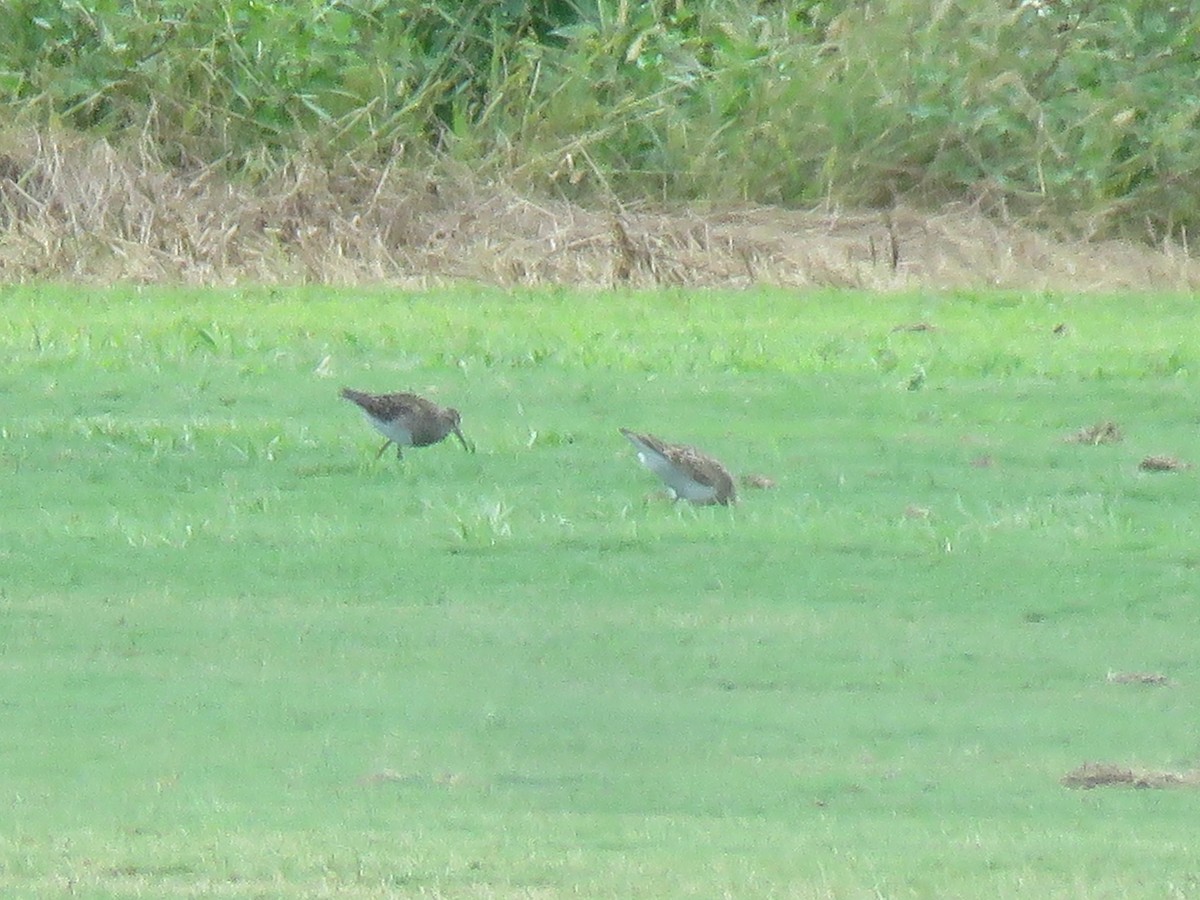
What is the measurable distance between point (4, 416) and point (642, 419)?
2916mm

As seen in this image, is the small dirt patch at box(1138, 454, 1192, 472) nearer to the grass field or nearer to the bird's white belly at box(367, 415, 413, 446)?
the grass field

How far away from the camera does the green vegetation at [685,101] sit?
72.2 ft

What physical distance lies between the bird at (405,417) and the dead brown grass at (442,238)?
880 cm

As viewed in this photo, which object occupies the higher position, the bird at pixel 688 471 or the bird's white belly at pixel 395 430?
the bird at pixel 688 471

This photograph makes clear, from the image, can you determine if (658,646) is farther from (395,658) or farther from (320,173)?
(320,173)

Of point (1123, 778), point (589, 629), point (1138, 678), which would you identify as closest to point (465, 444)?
→ point (589, 629)

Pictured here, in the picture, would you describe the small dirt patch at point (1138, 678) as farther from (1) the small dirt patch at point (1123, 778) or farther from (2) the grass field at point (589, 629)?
(1) the small dirt patch at point (1123, 778)

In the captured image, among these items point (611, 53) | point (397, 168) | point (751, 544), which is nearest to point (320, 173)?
point (397, 168)

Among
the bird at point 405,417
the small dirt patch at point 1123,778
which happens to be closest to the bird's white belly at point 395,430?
the bird at point 405,417

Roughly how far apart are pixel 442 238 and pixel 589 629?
13047mm

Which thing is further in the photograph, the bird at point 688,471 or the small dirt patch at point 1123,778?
the bird at point 688,471

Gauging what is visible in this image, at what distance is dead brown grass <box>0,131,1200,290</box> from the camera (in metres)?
19.5

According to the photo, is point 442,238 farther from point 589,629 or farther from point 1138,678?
point 1138,678

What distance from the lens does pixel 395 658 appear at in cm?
713
